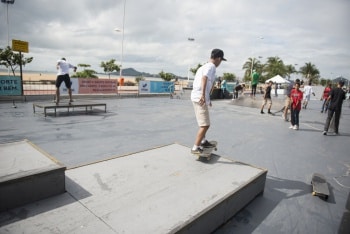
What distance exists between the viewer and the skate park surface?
2.95 meters

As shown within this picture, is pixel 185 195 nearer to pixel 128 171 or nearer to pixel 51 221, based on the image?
pixel 128 171

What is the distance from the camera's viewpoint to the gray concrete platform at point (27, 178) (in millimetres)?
2273

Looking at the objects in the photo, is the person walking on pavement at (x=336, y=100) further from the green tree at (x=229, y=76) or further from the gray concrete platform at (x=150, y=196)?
the green tree at (x=229, y=76)

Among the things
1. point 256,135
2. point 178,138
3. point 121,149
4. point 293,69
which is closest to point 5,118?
point 121,149

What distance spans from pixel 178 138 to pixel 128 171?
3.43 m

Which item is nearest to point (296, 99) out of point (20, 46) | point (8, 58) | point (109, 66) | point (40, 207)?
point (40, 207)

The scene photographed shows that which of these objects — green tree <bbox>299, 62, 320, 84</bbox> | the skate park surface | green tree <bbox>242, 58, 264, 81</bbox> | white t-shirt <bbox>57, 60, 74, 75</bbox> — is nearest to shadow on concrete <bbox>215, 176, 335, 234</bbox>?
the skate park surface

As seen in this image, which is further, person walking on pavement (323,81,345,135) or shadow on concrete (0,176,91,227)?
person walking on pavement (323,81,345,135)

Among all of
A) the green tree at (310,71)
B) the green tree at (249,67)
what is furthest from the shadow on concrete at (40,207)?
the green tree at (310,71)

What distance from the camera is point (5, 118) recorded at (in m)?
8.03

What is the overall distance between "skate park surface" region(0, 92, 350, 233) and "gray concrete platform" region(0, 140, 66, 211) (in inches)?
4.2

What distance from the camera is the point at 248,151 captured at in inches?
227

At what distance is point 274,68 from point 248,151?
66.1 m

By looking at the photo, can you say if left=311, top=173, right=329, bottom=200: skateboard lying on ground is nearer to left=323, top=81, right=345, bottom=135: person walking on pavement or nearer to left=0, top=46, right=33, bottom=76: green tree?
left=323, top=81, right=345, bottom=135: person walking on pavement
